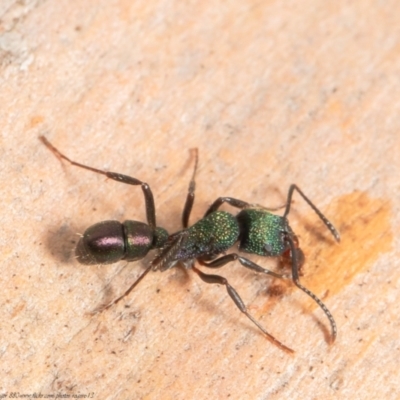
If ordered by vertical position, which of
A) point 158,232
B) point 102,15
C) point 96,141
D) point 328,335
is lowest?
point 328,335

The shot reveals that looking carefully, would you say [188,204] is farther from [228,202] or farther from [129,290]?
[129,290]

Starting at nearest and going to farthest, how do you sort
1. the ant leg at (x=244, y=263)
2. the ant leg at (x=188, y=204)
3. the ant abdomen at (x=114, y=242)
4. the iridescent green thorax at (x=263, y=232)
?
1. the ant abdomen at (x=114, y=242)
2. the ant leg at (x=244, y=263)
3. the iridescent green thorax at (x=263, y=232)
4. the ant leg at (x=188, y=204)

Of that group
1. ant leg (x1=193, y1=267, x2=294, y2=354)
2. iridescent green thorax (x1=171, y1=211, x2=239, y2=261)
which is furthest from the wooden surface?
iridescent green thorax (x1=171, y1=211, x2=239, y2=261)

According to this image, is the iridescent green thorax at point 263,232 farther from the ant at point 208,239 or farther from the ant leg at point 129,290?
the ant leg at point 129,290

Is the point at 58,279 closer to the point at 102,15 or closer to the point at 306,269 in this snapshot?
the point at 306,269

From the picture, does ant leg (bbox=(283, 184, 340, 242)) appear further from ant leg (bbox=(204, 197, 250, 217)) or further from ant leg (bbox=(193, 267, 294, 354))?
ant leg (bbox=(193, 267, 294, 354))

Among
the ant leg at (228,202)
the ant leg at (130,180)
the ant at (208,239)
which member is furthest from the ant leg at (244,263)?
the ant leg at (130,180)

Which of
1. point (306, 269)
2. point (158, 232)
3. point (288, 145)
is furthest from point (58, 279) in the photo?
point (288, 145)

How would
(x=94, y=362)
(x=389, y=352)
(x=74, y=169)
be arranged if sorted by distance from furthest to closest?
(x=74, y=169) < (x=389, y=352) < (x=94, y=362)
